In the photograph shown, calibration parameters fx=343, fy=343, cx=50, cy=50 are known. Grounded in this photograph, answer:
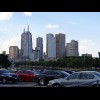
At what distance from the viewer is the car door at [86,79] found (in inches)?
711

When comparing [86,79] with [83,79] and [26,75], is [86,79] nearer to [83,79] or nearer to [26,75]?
[83,79]

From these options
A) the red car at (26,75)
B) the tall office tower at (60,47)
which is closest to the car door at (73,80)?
the red car at (26,75)

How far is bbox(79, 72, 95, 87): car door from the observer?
1806 cm

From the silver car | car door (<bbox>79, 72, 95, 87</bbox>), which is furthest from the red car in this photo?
car door (<bbox>79, 72, 95, 87</bbox>)

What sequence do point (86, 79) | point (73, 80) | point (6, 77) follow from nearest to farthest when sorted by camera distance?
point (86, 79) < point (73, 80) < point (6, 77)

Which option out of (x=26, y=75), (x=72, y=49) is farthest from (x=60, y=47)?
(x=26, y=75)

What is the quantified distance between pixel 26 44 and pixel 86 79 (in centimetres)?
10444

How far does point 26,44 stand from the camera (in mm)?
122062

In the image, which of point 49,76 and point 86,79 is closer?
point 86,79

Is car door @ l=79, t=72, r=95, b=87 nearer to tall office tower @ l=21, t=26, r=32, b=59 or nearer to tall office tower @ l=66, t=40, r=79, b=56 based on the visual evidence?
tall office tower @ l=21, t=26, r=32, b=59

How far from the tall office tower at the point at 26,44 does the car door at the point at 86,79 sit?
95874 mm

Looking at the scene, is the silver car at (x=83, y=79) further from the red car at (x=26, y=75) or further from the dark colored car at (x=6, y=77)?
the red car at (x=26, y=75)
